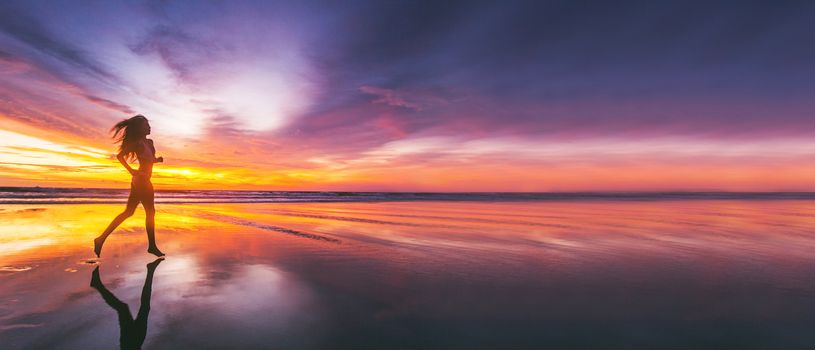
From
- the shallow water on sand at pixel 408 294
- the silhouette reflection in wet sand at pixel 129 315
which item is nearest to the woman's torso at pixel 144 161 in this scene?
the shallow water on sand at pixel 408 294

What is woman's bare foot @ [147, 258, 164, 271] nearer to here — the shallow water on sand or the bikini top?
the shallow water on sand

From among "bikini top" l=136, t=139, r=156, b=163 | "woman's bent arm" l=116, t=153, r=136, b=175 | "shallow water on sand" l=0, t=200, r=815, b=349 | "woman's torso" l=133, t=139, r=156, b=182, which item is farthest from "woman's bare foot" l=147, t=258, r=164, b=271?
"bikini top" l=136, t=139, r=156, b=163

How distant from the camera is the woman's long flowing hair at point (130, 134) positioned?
21.8 ft

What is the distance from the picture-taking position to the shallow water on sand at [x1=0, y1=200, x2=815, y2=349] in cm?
328

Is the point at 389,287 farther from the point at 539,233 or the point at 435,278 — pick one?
the point at 539,233

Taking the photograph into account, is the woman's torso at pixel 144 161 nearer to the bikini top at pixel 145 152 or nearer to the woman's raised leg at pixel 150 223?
the bikini top at pixel 145 152

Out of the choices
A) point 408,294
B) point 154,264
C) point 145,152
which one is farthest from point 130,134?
point 408,294

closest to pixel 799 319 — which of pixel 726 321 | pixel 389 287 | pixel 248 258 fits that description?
pixel 726 321

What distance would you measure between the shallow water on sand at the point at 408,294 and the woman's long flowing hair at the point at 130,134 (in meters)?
1.90

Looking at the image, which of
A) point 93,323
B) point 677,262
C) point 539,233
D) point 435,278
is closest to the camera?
point 93,323

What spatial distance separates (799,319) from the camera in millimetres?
3721

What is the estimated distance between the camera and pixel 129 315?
3.76 m

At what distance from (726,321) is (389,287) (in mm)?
3590

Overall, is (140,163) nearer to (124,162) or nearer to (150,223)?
(124,162)
